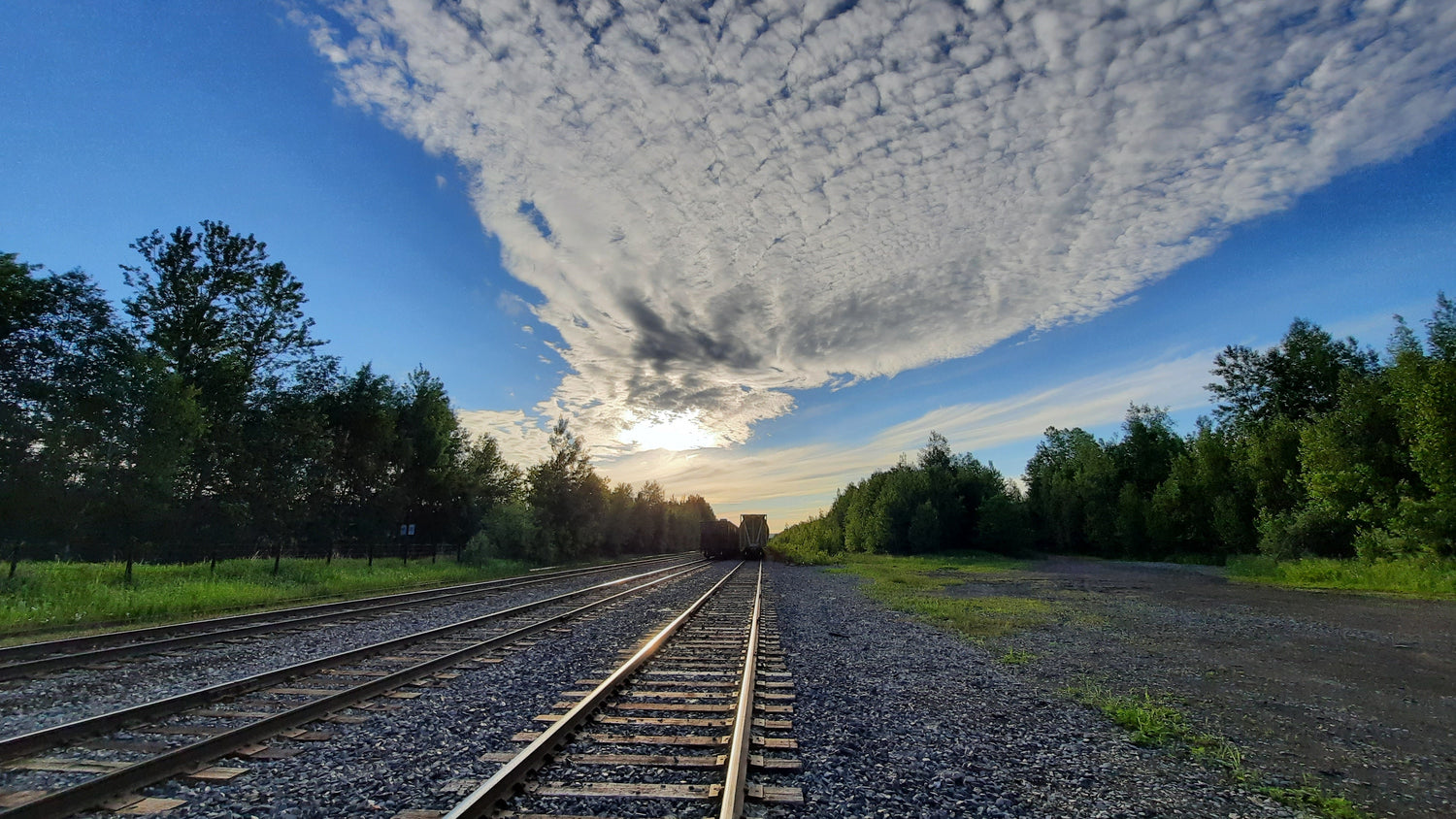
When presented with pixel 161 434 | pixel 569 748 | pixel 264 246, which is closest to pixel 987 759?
pixel 569 748

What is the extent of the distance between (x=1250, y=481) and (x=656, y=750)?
4946cm

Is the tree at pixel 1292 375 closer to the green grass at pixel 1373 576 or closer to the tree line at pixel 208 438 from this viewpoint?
the green grass at pixel 1373 576

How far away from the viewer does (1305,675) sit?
8367 millimetres

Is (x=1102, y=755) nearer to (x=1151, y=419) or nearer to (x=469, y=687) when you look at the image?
(x=469, y=687)

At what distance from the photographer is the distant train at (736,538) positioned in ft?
163

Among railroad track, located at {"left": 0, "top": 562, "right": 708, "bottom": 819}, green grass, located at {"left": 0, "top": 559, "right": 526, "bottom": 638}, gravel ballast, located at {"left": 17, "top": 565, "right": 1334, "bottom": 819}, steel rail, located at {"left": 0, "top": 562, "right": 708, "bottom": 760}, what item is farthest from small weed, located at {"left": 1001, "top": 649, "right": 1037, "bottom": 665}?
green grass, located at {"left": 0, "top": 559, "right": 526, "bottom": 638}

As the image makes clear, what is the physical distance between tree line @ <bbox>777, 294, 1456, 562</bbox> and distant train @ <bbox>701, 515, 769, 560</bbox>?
789 centimetres

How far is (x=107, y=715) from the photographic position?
518cm

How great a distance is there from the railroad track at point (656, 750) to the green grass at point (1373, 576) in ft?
73.9

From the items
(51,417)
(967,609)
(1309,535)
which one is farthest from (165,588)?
(1309,535)

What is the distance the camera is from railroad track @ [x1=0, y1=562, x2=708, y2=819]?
391 centimetres

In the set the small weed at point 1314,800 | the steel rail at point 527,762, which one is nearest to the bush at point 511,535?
the steel rail at point 527,762

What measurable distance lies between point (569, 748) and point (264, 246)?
3029cm

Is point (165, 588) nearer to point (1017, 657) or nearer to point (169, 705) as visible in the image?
point (169, 705)
